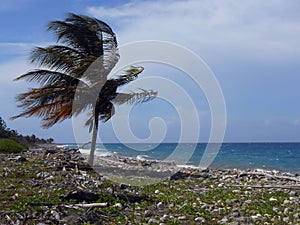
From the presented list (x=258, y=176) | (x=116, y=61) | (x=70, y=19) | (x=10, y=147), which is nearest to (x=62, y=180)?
(x=116, y=61)

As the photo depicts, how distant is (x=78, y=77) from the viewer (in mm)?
19297

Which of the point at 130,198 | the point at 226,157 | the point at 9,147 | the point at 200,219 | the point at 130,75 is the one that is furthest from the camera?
the point at 226,157

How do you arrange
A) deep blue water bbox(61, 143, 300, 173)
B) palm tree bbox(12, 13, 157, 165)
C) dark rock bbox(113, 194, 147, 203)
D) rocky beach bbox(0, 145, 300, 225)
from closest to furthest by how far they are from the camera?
rocky beach bbox(0, 145, 300, 225), dark rock bbox(113, 194, 147, 203), palm tree bbox(12, 13, 157, 165), deep blue water bbox(61, 143, 300, 173)

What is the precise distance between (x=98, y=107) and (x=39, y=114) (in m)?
2.74

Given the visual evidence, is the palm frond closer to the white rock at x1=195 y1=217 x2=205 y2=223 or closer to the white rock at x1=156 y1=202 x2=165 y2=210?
the white rock at x1=156 y1=202 x2=165 y2=210

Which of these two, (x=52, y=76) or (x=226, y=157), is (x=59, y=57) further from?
(x=226, y=157)

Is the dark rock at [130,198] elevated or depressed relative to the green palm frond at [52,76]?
depressed

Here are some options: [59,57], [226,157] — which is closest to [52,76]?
[59,57]

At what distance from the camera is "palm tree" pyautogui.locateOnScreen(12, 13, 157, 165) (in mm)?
19094

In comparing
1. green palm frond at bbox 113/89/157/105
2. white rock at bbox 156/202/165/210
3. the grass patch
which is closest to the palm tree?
green palm frond at bbox 113/89/157/105

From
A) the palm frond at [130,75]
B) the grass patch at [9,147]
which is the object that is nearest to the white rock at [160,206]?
the palm frond at [130,75]

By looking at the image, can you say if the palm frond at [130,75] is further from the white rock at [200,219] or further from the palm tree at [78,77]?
the white rock at [200,219]

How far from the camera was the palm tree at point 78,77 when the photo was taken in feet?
62.6

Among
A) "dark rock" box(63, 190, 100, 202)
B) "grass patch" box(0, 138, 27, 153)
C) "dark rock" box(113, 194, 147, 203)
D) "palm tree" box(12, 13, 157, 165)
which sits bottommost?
"dark rock" box(113, 194, 147, 203)
